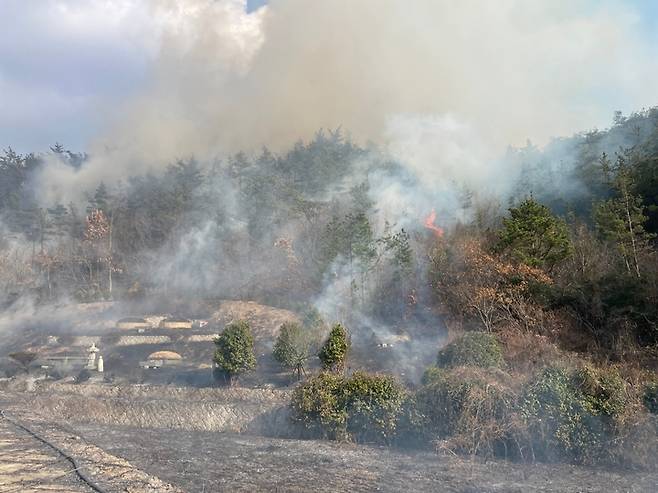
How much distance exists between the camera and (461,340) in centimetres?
1523

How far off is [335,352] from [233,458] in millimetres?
8482

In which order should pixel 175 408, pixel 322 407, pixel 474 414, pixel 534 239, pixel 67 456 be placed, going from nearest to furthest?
pixel 67 456, pixel 474 414, pixel 322 407, pixel 175 408, pixel 534 239

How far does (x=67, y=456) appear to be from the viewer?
1123 cm

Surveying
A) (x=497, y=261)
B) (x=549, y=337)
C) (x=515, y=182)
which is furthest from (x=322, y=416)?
(x=515, y=182)

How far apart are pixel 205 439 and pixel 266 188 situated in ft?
108

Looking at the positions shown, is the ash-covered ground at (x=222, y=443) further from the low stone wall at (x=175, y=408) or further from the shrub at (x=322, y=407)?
the shrub at (x=322, y=407)

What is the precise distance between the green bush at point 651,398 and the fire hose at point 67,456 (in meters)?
9.38

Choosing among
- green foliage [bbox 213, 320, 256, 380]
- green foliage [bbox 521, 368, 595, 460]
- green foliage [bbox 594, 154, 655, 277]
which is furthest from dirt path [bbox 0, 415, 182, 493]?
green foliage [bbox 594, 154, 655, 277]

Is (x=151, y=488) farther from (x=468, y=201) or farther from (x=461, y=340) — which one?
(x=468, y=201)

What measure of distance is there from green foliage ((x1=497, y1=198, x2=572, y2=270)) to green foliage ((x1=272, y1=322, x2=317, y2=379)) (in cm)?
799

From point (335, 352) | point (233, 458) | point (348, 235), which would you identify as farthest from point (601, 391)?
point (348, 235)

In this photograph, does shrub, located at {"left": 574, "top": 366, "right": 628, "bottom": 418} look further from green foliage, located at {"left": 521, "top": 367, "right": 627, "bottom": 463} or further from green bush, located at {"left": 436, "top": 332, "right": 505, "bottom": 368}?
green bush, located at {"left": 436, "top": 332, "right": 505, "bottom": 368}

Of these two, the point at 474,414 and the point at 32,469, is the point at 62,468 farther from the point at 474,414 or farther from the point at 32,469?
the point at 474,414

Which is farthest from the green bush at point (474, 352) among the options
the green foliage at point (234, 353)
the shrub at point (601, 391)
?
the green foliage at point (234, 353)
